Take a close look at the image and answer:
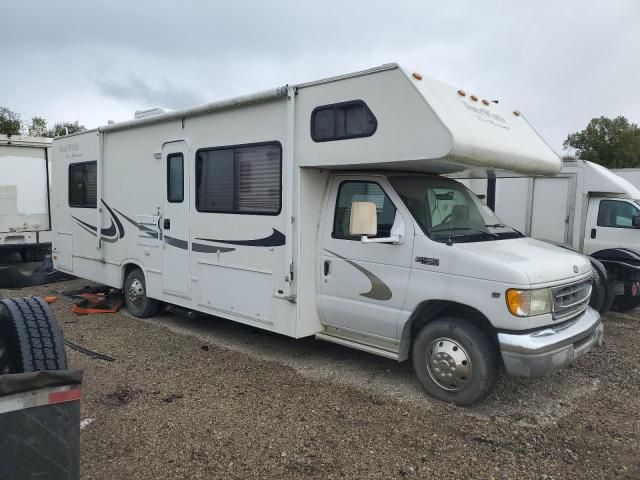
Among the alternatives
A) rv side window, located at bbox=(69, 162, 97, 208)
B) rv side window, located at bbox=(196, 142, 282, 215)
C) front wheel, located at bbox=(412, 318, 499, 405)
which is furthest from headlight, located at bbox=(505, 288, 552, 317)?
rv side window, located at bbox=(69, 162, 97, 208)

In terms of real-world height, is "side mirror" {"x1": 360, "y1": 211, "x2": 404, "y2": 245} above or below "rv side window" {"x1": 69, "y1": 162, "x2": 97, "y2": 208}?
below

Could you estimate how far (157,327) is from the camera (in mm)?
7090

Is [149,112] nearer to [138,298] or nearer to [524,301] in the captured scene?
[138,298]

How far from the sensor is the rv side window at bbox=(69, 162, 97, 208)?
8242 millimetres

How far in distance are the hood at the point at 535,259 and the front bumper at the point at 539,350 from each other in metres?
0.43

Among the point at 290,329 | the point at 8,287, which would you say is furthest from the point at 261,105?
the point at 8,287

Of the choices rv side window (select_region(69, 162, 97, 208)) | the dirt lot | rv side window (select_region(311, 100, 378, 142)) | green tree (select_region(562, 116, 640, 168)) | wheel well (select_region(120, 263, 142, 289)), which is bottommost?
the dirt lot

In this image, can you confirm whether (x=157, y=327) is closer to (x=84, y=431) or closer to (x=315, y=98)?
(x=84, y=431)

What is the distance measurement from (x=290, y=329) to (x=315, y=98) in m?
2.26

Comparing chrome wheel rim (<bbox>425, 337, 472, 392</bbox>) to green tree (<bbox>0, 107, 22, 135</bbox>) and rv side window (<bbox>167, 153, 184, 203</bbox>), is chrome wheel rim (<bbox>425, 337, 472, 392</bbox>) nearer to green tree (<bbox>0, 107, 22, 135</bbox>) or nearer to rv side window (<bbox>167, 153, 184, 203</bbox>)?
rv side window (<bbox>167, 153, 184, 203</bbox>)

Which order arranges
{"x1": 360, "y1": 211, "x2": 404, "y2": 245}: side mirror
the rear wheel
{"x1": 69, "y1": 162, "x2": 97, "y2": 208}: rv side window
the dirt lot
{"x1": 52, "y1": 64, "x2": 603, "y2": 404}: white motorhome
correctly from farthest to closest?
{"x1": 69, "y1": 162, "x2": 97, "y2": 208}: rv side window, the rear wheel, {"x1": 360, "y1": 211, "x2": 404, "y2": 245}: side mirror, {"x1": 52, "y1": 64, "x2": 603, "y2": 404}: white motorhome, the dirt lot

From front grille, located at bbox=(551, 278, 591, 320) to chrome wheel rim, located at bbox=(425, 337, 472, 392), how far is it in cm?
82

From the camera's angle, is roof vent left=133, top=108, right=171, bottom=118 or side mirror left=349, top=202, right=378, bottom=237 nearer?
side mirror left=349, top=202, right=378, bottom=237

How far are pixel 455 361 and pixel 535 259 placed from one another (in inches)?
42.2
